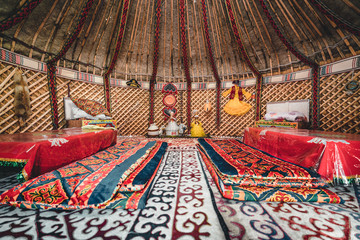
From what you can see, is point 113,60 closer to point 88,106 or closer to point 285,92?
point 88,106

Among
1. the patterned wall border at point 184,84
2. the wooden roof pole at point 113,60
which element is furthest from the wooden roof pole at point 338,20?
the wooden roof pole at point 113,60

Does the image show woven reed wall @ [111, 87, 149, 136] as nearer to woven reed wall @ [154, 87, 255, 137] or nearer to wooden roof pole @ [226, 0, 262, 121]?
woven reed wall @ [154, 87, 255, 137]

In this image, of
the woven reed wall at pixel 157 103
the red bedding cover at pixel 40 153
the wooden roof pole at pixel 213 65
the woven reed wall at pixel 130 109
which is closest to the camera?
the red bedding cover at pixel 40 153

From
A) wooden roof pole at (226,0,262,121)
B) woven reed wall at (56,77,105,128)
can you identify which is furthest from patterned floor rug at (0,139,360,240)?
wooden roof pole at (226,0,262,121)

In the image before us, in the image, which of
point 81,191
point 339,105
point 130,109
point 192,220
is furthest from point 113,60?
point 339,105

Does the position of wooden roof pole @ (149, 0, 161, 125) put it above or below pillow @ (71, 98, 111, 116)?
above

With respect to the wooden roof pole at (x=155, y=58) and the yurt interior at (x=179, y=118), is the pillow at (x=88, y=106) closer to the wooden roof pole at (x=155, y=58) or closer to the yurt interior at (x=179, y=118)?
the yurt interior at (x=179, y=118)

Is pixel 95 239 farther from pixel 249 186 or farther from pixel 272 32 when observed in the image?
pixel 272 32

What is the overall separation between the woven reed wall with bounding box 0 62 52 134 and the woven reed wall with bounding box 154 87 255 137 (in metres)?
2.82

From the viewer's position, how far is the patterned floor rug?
0.56m

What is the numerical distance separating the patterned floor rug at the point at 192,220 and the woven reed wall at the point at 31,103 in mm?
2786

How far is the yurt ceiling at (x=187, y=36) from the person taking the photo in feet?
8.68

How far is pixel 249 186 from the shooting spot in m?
0.87

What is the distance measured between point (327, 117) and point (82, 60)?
642 cm
